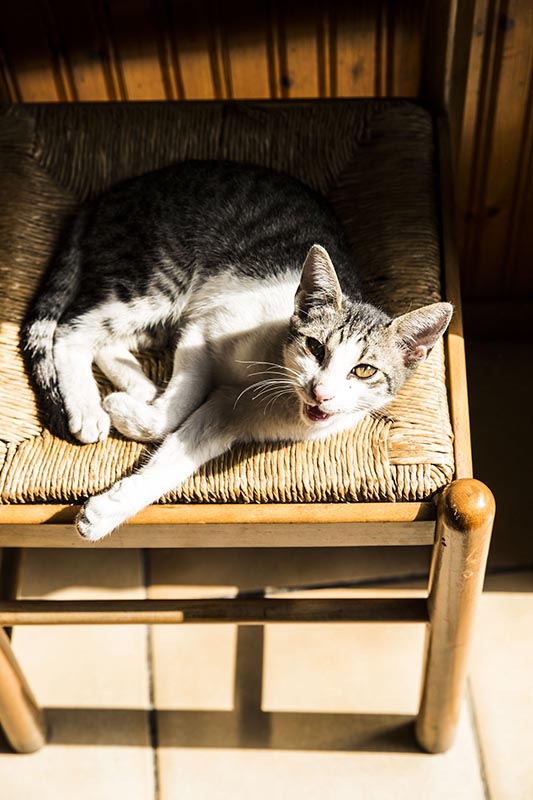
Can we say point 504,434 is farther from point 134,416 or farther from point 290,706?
point 134,416

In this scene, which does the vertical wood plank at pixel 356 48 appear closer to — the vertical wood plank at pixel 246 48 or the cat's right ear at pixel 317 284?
the vertical wood plank at pixel 246 48

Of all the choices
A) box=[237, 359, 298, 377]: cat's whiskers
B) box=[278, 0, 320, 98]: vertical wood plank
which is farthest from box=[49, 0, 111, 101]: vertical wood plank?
box=[237, 359, 298, 377]: cat's whiskers

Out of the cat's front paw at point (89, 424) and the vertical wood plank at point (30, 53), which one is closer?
the cat's front paw at point (89, 424)

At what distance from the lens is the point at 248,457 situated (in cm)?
104

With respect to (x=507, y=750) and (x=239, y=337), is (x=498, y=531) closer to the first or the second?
(x=507, y=750)

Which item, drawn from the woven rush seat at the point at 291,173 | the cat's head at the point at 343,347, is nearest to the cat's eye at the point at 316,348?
the cat's head at the point at 343,347

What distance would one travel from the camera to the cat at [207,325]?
98 centimetres

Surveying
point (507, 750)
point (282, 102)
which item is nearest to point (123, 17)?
point (282, 102)

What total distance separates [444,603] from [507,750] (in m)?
0.45

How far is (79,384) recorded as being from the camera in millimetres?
1109

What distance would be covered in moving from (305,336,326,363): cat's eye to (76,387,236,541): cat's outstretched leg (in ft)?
0.50

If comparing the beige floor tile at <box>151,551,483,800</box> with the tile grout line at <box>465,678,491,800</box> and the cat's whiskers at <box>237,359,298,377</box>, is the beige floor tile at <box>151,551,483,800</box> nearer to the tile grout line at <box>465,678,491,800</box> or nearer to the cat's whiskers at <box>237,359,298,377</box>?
the tile grout line at <box>465,678,491,800</box>

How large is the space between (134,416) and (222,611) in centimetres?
30

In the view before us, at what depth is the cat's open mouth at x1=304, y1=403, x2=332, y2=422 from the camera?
3.17 feet
